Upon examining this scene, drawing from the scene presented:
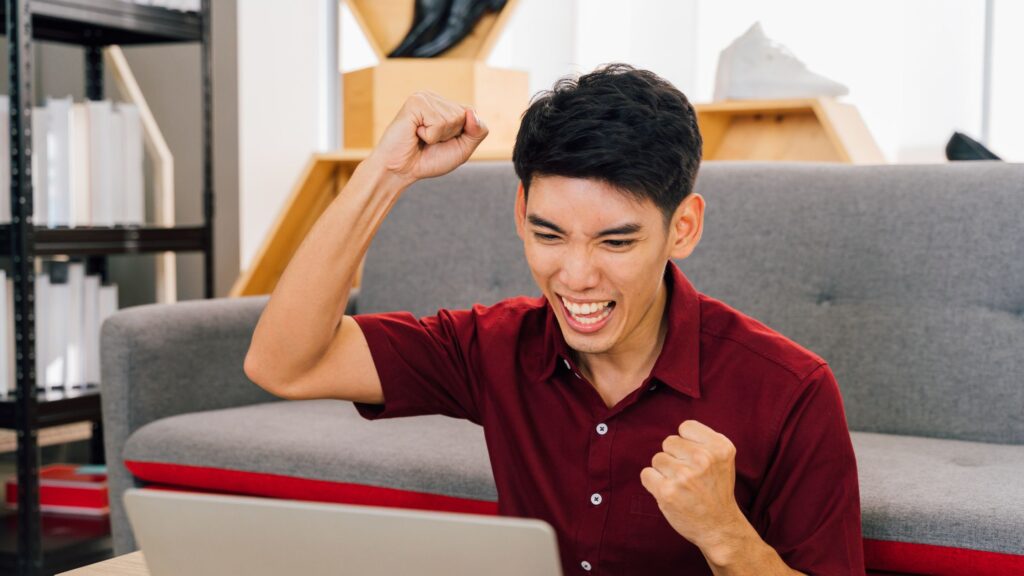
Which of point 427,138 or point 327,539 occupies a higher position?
point 427,138

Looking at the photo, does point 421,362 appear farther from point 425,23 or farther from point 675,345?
point 425,23

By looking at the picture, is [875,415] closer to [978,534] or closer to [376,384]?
[978,534]

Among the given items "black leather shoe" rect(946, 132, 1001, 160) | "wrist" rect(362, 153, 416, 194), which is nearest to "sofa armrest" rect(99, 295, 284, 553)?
"wrist" rect(362, 153, 416, 194)

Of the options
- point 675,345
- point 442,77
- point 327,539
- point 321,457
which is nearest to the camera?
point 327,539

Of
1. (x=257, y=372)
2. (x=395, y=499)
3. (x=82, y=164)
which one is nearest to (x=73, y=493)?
(x=82, y=164)

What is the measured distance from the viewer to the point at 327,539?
0.71 metres

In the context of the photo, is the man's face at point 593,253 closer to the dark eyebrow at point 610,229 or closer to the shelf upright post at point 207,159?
the dark eyebrow at point 610,229

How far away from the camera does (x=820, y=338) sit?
201 cm

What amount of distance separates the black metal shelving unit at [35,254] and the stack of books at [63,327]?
37 millimetres

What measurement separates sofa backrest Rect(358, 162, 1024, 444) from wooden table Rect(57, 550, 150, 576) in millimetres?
1216

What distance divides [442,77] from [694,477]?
7.77ft

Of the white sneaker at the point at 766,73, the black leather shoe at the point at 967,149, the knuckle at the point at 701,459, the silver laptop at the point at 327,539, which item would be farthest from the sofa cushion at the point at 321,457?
the white sneaker at the point at 766,73

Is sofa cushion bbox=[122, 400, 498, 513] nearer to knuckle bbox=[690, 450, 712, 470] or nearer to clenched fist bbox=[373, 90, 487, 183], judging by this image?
clenched fist bbox=[373, 90, 487, 183]

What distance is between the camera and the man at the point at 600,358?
1112 millimetres
